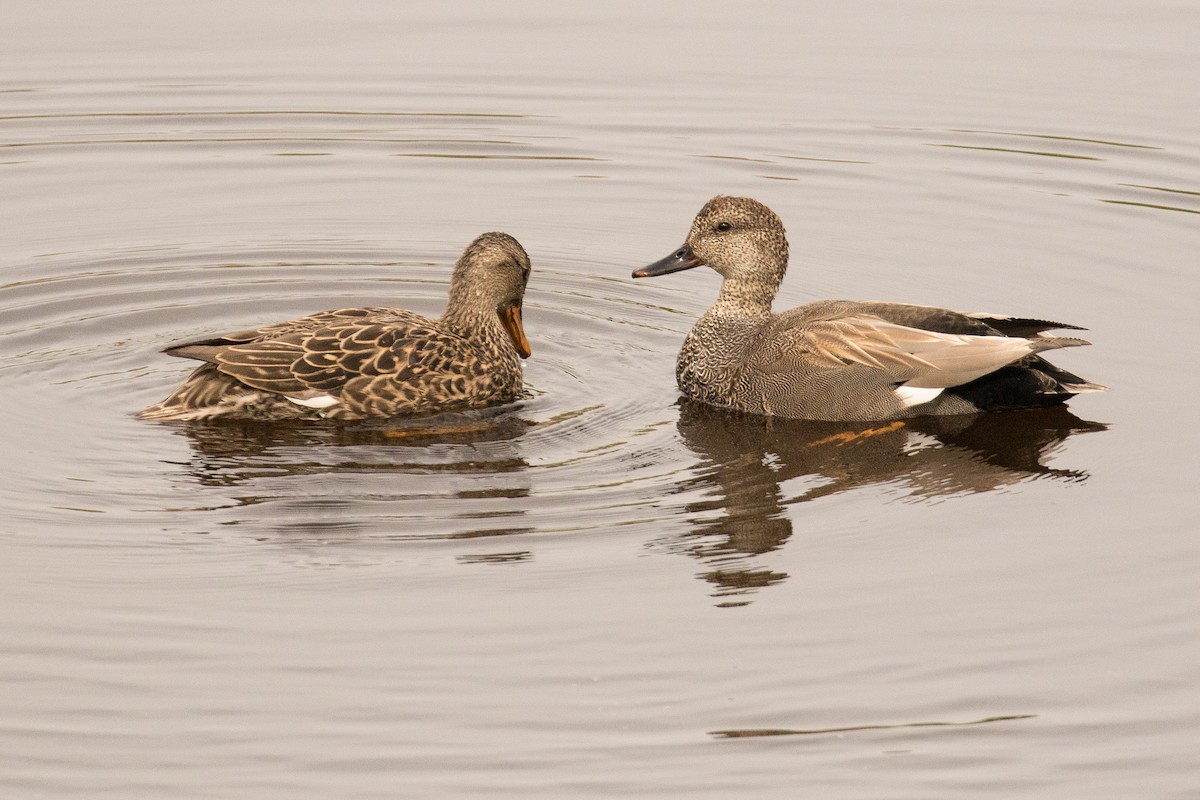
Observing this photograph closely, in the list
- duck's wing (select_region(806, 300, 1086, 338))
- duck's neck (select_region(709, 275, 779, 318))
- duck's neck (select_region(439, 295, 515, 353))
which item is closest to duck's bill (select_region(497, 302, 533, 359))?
duck's neck (select_region(439, 295, 515, 353))

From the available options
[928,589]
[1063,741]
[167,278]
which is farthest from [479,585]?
[167,278]

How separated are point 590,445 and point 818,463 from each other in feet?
4.06

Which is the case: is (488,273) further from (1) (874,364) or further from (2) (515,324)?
(1) (874,364)

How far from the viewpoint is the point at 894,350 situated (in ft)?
33.9

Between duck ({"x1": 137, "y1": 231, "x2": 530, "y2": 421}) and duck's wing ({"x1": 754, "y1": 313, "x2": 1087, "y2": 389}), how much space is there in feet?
5.41

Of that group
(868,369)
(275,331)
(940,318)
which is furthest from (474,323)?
(940,318)

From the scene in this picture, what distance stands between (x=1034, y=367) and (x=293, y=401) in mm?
4267

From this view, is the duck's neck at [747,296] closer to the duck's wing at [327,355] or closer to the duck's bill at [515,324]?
the duck's bill at [515,324]

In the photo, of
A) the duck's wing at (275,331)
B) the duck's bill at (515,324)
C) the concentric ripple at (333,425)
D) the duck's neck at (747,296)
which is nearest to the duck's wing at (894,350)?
the duck's neck at (747,296)

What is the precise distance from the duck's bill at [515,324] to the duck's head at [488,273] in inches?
4.2

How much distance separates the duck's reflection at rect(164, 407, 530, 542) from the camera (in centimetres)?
848

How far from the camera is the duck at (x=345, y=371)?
988 cm

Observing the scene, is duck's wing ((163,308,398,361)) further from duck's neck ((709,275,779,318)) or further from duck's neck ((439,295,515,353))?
duck's neck ((709,275,779,318))

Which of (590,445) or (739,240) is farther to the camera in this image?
(739,240)
